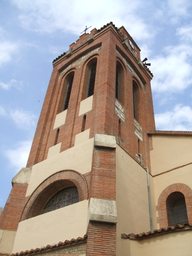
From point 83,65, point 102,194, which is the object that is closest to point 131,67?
point 83,65

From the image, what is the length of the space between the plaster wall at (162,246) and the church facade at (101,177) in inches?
1.0

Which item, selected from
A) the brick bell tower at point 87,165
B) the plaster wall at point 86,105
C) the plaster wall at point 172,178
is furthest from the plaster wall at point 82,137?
the plaster wall at point 172,178

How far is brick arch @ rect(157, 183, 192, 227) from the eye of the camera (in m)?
9.90

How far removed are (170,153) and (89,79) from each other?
5648 millimetres

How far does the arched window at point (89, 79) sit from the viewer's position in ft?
45.4

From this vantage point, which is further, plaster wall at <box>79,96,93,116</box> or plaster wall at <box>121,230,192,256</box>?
plaster wall at <box>79,96,93,116</box>

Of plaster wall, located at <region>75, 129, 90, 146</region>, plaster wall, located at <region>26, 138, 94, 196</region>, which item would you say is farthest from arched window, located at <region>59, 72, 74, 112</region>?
plaster wall, located at <region>26, 138, 94, 196</region>

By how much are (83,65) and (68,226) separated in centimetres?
943

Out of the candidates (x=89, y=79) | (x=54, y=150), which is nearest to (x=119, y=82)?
(x=89, y=79)

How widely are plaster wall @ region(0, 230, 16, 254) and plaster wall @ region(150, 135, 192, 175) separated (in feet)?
19.6

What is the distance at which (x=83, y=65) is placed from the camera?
1554 centimetres

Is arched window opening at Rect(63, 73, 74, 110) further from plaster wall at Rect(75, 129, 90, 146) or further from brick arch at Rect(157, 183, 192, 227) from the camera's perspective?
brick arch at Rect(157, 183, 192, 227)

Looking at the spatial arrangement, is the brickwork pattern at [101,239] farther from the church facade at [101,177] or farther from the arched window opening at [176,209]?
the arched window opening at [176,209]

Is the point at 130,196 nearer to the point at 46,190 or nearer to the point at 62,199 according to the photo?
the point at 62,199
